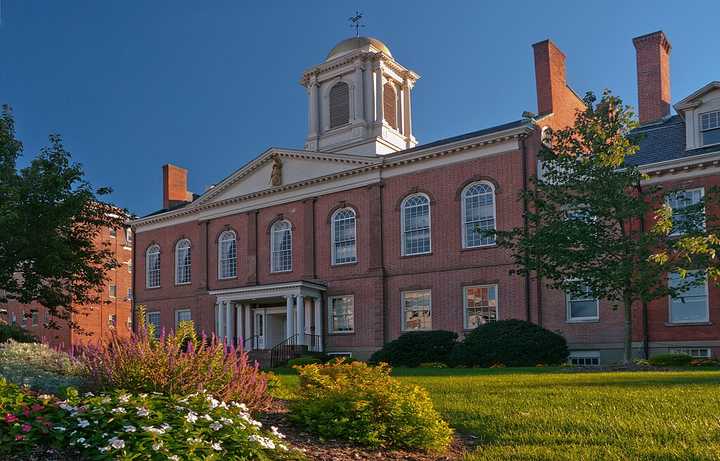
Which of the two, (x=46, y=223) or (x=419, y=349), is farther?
(x=419, y=349)

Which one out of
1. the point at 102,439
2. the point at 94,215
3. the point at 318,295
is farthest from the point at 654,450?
the point at 318,295

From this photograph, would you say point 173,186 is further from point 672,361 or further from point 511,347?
point 672,361

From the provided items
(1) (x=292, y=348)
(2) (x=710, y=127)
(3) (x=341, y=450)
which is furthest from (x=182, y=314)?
(3) (x=341, y=450)

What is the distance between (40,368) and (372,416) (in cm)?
592

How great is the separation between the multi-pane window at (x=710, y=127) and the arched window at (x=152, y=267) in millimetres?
31163

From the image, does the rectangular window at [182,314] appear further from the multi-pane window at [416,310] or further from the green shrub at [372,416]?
the green shrub at [372,416]

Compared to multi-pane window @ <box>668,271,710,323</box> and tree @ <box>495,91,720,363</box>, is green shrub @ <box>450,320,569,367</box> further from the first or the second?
multi-pane window @ <box>668,271,710,323</box>

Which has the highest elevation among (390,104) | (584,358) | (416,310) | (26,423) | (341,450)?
(390,104)

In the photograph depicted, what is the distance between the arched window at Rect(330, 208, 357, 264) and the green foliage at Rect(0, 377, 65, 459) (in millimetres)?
27824

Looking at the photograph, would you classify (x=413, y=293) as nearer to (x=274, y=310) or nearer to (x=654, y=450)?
(x=274, y=310)

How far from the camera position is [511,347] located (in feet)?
82.0

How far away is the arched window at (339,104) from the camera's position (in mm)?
41375

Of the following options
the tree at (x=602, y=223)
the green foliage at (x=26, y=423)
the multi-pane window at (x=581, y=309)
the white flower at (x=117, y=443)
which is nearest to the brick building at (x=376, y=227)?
the multi-pane window at (x=581, y=309)

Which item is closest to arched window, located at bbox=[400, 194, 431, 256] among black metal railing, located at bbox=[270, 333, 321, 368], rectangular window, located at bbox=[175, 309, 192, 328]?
black metal railing, located at bbox=[270, 333, 321, 368]
